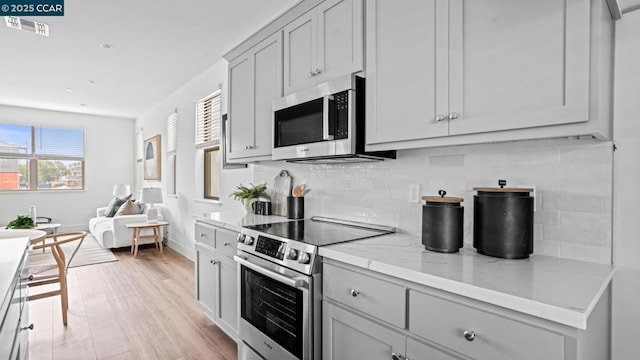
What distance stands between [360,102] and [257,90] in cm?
117

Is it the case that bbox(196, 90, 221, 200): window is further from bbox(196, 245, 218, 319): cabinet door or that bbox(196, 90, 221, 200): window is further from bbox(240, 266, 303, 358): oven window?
bbox(240, 266, 303, 358): oven window

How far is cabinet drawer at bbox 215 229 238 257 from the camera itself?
2.36 meters

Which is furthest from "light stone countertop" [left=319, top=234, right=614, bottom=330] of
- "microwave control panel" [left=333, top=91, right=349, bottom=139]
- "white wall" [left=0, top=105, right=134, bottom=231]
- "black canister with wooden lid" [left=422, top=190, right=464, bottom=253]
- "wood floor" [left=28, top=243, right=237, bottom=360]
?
"white wall" [left=0, top=105, right=134, bottom=231]

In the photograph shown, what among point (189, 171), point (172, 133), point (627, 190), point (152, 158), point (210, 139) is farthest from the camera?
point (152, 158)

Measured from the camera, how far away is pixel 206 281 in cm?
279

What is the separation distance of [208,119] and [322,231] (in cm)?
306

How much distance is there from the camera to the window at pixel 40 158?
6.87 meters

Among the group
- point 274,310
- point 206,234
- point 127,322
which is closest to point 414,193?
point 274,310

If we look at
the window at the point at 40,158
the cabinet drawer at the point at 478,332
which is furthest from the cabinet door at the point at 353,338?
the window at the point at 40,158

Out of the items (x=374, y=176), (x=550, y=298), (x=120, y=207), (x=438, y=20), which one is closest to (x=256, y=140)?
(x=374, y=176)

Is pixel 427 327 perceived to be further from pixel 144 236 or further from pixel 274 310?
pixel 144 236

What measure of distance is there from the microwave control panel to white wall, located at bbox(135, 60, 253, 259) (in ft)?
5.94

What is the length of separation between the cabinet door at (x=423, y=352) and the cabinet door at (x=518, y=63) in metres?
0.85

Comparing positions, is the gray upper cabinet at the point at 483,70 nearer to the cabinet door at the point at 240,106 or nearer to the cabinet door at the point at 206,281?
the cabinet door at the point at 240,106
